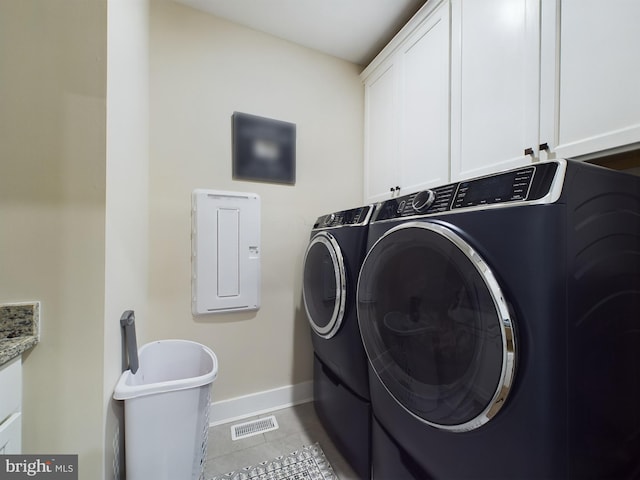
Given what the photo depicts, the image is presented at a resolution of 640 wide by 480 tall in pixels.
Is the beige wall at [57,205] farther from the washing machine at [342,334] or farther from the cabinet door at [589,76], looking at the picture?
the cabinet door at [589,76]

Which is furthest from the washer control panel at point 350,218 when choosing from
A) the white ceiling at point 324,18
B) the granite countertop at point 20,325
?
the white ceiling at point 324,18

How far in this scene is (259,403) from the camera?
169 centimetres

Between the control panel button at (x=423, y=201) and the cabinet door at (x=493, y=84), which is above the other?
the cabinet door at (x=493, y=84)

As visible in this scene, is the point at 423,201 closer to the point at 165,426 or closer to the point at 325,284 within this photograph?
the point at 325,284

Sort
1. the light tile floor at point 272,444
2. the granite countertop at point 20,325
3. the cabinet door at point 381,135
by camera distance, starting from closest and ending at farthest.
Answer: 1. the granite countertop at point 20,325
2. the light tile floor at point 272,444
3. the cabinet door at point 381,135

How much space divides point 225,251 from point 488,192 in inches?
57.1

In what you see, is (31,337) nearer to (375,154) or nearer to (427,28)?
(375,154)

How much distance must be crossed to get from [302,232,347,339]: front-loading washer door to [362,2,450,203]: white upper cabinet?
67cm

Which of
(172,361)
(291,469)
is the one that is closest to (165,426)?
(172,361)

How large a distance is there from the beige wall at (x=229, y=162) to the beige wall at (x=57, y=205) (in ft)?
2.22

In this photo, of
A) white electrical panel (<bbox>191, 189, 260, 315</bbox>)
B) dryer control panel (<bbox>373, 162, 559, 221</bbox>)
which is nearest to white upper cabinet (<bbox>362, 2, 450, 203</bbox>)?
dryer control panel (<bbox>373, 162, 559, 221</bbox>)

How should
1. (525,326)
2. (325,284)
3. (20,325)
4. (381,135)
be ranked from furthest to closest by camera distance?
1. (381,135)
2. (325,284)
3. (20,325)
4. (525,326)

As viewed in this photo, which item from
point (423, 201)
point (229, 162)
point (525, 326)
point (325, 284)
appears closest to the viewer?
point (525, 326)

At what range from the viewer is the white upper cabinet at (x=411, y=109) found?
1.35m
